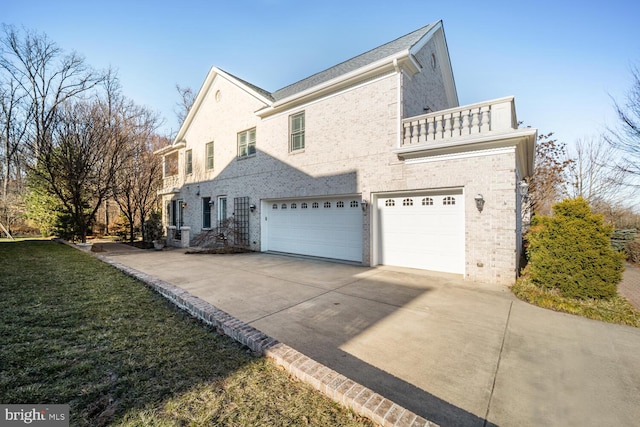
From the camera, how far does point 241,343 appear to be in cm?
330

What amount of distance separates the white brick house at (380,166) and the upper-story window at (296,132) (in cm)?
4

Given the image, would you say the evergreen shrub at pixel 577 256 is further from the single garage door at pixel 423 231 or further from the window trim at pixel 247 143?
Result: the window trim at pixel 247 143

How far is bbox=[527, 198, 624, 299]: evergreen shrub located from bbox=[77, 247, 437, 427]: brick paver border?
531 cm

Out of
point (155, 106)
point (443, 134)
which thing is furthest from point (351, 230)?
point (155, 106)

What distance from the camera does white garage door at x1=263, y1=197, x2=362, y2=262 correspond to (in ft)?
30.1

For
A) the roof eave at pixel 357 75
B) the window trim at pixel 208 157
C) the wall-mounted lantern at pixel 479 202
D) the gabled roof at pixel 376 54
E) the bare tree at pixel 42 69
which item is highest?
the bare tree at pixel 42 69

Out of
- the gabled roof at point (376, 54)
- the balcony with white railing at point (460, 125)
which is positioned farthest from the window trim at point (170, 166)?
the balcony with white railing at point (460, 125)

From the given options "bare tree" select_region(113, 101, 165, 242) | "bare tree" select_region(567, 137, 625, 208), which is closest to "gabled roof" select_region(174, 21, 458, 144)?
"bare tree" select_region(113, 101, 165, 242)

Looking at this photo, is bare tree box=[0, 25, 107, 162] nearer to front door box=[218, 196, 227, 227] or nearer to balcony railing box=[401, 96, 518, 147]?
front door box=[218, 196, 227, 227]

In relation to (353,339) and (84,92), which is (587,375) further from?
(84,92)

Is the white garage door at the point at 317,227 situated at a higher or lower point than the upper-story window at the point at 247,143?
lower

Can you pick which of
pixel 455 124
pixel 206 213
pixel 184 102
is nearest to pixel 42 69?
pixel 184 102

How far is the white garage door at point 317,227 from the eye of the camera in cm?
917

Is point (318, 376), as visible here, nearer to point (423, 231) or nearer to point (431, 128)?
point (423, 231)
